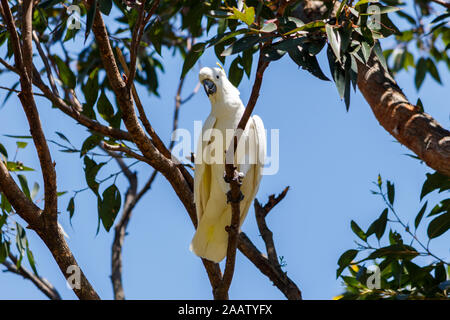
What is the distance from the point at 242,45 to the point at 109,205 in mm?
1238

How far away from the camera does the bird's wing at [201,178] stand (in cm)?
278

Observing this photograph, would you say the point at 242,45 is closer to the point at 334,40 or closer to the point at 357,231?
the point at 334,40

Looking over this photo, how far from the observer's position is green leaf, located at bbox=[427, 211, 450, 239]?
2.61m

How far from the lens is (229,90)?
2.93 meters

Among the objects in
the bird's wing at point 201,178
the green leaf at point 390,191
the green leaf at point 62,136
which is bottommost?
the green leaf at point 390,191

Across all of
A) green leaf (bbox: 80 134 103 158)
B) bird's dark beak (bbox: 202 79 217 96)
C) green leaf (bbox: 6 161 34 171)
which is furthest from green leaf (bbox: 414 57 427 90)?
green leaf (bbox: 6 161 34 171)

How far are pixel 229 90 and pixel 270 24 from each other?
97cm

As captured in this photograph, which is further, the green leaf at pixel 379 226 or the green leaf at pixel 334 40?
the green leaf at pixel 379 226

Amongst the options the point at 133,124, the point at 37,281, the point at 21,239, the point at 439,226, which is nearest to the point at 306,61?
the point at 133,124

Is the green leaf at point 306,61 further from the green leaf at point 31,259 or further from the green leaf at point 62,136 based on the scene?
the green leaf at point 31,259

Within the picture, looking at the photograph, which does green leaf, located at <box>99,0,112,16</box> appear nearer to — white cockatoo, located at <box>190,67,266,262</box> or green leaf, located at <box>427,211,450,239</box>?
white cockatoo, located at <box>190,67,266,262</box>

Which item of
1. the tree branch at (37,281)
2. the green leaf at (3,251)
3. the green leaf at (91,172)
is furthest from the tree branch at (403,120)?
the tree branch at (37,281)

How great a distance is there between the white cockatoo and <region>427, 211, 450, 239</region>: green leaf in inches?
34.6
